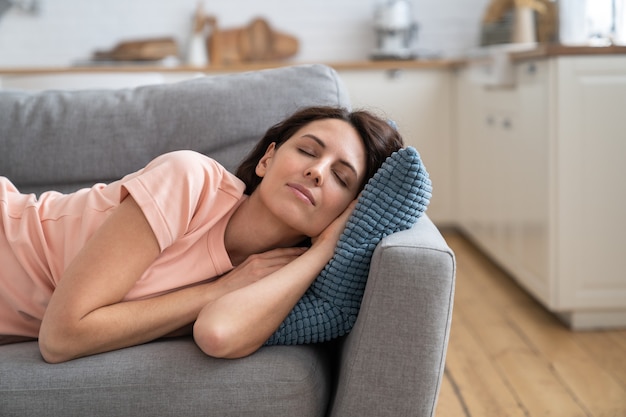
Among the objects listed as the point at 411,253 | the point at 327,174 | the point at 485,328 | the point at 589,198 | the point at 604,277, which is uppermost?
the point at 327,174

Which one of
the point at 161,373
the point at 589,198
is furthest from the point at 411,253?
the point at 589,198

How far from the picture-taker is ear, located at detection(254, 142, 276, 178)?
1806mm

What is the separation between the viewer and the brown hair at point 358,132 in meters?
1.73

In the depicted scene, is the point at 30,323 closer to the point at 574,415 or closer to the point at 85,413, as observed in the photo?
the point at 85,413

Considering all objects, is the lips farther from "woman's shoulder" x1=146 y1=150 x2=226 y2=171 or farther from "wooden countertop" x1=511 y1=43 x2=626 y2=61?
"wooden countertop" x1=511 y1=43 x2=626 y2=61

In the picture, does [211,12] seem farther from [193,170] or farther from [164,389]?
[164,389]

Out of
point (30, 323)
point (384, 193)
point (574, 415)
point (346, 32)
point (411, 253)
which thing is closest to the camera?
point (411, 253)

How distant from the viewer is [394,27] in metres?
5.16

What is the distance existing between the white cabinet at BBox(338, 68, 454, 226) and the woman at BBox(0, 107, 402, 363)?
3161 millimetres

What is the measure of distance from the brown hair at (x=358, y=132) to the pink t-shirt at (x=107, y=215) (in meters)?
0.12

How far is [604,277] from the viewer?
308 cm

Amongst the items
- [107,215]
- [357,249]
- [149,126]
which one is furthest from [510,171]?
[107,215]

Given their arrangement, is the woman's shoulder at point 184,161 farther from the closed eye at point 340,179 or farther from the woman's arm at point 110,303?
the closed eye at point 340,179

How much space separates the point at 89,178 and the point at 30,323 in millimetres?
500
